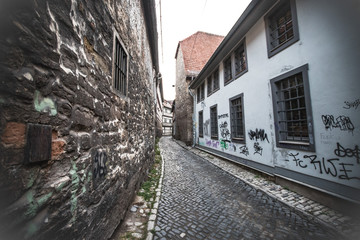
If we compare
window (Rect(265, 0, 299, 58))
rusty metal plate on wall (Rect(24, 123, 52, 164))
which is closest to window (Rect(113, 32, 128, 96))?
rusty metal plate on wall (Rect(24, 123, 52, 164))

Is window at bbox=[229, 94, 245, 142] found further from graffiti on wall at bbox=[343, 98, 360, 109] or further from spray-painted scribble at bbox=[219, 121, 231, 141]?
graffiti on wall at bbox=[343, 98, 360, 109]

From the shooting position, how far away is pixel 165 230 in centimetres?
260

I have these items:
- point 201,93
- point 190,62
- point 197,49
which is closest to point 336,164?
point 201,93

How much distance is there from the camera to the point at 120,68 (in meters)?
2.78

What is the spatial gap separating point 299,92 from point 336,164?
1976 mm

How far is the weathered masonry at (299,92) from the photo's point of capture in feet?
10.1

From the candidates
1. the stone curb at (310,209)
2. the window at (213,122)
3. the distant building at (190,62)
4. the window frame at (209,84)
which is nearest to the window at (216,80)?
the window frame at (209,84)

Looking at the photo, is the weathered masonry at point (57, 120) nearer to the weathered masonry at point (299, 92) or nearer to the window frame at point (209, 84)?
the weathered masonry at point (299, 92)

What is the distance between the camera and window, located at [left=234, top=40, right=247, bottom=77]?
659cm

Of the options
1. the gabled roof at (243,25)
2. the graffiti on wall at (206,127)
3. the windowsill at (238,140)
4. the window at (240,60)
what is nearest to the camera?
the gabled roof at (243,25)

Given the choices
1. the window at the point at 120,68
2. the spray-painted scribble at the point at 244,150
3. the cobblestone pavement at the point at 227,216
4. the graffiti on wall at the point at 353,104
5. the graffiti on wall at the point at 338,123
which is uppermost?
the window at the point at 120,68

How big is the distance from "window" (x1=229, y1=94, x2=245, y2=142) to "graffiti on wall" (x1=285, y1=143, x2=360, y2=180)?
2.73 meters

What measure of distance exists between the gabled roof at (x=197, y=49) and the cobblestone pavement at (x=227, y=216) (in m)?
12.1

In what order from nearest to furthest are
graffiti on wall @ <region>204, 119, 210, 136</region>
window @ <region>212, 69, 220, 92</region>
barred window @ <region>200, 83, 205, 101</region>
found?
window @ <region>212, 69, 220, 92</region> < graffiti on wall @ <region>204, 119, 210, 136</region> < barred window @ <region>200, 83, 205, 101</region>
